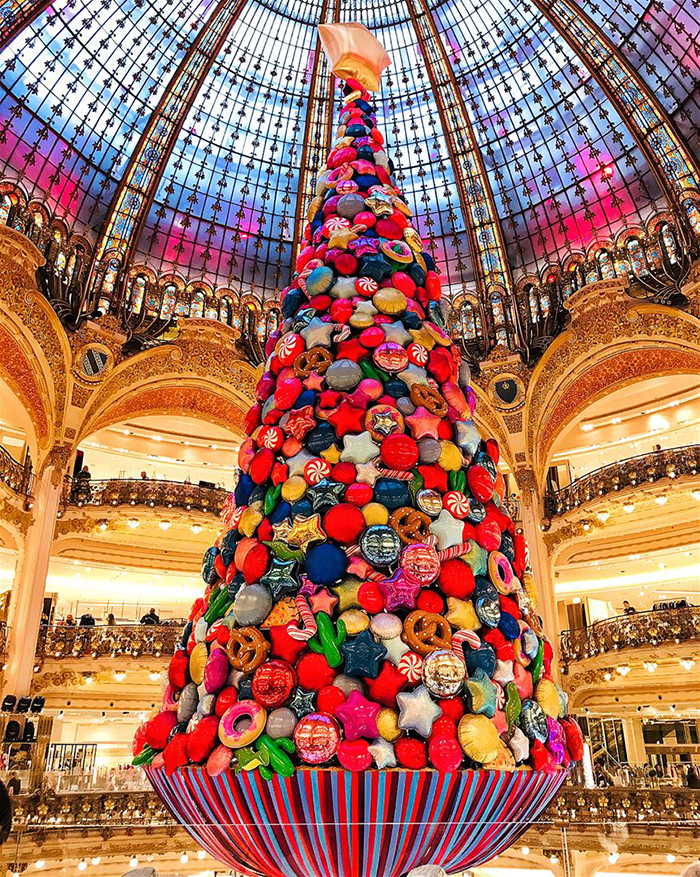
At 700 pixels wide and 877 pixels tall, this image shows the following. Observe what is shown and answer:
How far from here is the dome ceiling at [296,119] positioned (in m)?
17.3

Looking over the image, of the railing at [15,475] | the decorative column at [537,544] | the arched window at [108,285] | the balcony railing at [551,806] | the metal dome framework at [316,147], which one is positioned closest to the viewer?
the balcony railing at [551,806]

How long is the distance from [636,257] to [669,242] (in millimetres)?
866

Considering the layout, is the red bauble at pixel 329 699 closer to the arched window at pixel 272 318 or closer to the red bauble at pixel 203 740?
the red bauble at pixel 203 740

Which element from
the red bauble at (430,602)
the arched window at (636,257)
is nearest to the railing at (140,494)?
the arched window at (636,257)

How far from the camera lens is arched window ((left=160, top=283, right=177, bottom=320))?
20.0 m

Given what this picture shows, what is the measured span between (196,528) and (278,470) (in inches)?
691

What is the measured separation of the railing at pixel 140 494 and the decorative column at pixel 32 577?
0.66 meters

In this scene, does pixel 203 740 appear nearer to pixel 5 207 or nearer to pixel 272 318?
pixel 5 207

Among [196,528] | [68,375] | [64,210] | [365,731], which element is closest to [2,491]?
[68,375]

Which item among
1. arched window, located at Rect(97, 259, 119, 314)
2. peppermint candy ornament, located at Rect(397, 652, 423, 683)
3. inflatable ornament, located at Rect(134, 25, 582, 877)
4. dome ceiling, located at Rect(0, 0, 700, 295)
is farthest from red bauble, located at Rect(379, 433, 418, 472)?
arched window, located at Rect(97, 259, 119, 314)

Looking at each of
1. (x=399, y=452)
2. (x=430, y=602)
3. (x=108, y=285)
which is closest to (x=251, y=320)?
(x=108, y=285)

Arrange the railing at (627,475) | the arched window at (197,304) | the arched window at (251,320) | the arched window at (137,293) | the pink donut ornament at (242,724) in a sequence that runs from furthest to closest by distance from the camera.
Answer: the arched window at (251,320) < the arched window at (197,304) < the arched window at (137,293) < the railing at (627,475) < the pink donut ornament at (242,724)

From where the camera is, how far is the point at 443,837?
2934mm

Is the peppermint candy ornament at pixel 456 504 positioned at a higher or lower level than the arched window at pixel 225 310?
lower
